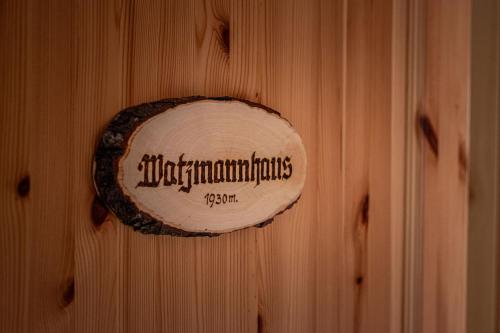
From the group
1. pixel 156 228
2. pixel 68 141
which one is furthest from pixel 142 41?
pixel 156 228

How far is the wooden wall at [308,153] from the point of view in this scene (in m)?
0.67

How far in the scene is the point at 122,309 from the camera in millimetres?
740

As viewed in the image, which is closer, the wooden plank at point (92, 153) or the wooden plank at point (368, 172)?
the wooden plank at point (92, 153)

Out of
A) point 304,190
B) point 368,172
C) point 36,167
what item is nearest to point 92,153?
point 36,167

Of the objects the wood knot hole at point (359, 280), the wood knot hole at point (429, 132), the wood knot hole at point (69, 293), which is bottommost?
the wood knot hole at point (359, 280)

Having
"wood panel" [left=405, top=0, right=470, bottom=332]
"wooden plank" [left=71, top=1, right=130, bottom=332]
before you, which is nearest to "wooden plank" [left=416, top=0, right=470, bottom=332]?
"wood panel" [left=405, top=0, right=470, bottom=332]

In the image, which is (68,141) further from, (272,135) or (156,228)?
(272,135)

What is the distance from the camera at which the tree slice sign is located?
0.70m

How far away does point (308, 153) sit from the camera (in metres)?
0.95

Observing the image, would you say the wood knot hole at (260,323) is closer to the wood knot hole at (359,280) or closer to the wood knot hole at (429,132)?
the wood knot hole at (359,280)

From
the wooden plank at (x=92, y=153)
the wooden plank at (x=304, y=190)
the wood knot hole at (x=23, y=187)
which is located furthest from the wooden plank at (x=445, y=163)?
the wood knot hole at (x=23, y=187)

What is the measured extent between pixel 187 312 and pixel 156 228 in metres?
0.19

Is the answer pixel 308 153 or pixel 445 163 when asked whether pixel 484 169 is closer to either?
pixel 445 163

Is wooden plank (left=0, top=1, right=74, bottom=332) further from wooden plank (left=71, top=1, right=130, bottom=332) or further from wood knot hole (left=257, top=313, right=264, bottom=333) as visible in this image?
wood knot hole (left=257, top=313, right=264, bottom=333)
